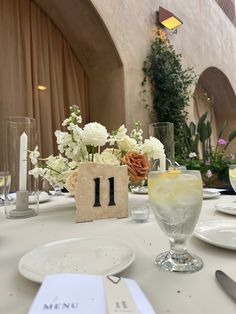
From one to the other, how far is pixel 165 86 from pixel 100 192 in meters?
2.71

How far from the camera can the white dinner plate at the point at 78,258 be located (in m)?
0.35

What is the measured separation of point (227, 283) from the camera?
32cm

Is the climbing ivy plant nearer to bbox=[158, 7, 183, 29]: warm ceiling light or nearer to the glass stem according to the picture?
bbox=[158, 7, 183, 29]: warm ceiling light

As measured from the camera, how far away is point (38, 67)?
2557 mm

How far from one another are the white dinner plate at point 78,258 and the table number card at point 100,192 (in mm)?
238

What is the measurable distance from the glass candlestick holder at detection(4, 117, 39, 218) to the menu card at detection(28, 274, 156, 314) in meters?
0.52

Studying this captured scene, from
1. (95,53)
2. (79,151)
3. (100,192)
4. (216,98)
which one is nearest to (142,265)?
(100,192)

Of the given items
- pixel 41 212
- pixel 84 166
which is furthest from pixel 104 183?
pixel 41 212

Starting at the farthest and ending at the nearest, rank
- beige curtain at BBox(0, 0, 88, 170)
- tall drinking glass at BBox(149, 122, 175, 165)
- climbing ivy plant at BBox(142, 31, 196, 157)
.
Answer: climbing ivy plant at BBox(142, 31, 196, 157), beige curtain at BBox(0, 0, 88, 170), tall drinking glass at BBox(149, 122, 175, 165)

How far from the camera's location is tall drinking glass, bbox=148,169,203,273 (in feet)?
1.26

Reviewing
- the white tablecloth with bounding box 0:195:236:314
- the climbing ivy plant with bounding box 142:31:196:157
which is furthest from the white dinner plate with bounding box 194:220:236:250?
the climbing ivy plant with bounding box 142:31:196:157

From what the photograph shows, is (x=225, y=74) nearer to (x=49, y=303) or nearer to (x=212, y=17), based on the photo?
(x=212, y=17)

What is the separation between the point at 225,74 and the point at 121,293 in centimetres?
570

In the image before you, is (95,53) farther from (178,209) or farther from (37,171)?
(178,209)
